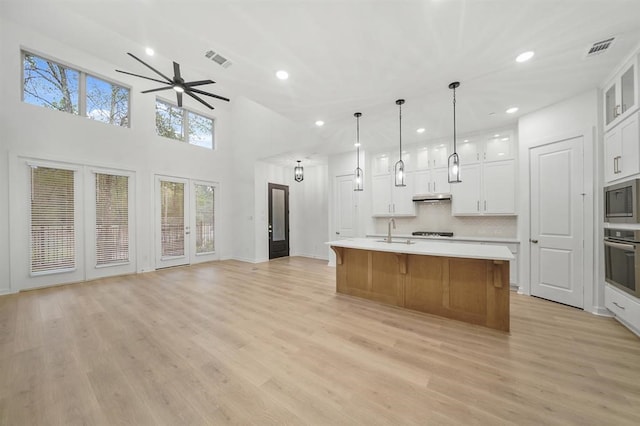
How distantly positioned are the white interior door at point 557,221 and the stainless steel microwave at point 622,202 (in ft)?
1.00

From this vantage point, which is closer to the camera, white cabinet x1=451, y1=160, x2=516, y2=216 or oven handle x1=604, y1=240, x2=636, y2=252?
oven handle x1=604, y1=240, x2=636, y2=252

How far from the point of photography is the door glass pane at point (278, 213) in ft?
25.0

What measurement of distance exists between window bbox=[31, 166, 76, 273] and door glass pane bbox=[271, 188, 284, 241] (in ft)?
14.8

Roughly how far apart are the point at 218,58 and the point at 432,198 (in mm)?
4444

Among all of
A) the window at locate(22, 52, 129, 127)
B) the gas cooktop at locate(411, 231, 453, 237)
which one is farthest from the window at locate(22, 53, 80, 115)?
the gas cooktop at locate(411, 231, 453, 237)

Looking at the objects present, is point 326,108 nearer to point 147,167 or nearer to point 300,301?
point 300,301

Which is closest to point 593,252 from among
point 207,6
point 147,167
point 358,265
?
point 358,265

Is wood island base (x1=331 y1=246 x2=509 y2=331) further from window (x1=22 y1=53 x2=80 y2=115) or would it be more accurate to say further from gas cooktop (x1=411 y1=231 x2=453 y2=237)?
window (x1=22 y1=53 x2=80 y2=115)

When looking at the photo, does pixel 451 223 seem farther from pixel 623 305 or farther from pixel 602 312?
pixel 623 305

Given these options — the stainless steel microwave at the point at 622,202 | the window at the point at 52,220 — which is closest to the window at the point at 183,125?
the window at the point at 52,220

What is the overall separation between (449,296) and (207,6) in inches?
153

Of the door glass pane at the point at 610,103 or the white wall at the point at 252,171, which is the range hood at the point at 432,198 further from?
the white wall at the point at 252,171

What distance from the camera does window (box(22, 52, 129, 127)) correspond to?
175 inches

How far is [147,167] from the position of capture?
580 cm
